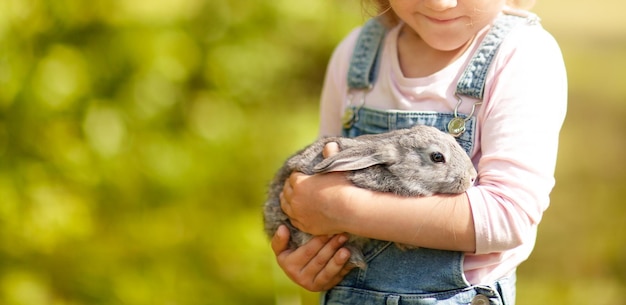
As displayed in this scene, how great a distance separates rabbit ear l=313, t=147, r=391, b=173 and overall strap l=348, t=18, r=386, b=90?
355 millimetres

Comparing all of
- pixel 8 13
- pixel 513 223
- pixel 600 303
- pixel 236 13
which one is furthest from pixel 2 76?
pixel 600 303

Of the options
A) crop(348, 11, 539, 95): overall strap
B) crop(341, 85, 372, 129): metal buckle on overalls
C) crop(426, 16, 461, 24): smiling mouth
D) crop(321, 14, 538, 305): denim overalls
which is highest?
crop(426, 16, 461, 24): smiling mouth

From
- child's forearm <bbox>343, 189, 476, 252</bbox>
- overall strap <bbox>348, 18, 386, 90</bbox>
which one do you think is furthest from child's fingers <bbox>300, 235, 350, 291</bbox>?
overall strap <bbox>348, 18, 386, 90</bbox>

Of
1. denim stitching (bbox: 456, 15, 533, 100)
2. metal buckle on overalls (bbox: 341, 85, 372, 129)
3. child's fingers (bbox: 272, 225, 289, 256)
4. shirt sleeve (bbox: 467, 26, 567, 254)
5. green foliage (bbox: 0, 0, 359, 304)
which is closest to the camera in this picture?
shirt sleeve (bbox: 467, 26, 567, 254)

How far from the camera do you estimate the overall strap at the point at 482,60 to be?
1980 millimetres

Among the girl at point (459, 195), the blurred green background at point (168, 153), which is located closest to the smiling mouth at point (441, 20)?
the girl at point (459, 195)

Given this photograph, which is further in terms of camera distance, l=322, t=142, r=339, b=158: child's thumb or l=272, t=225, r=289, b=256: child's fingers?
l=272, t=225, r=289, b=256: child's fingers

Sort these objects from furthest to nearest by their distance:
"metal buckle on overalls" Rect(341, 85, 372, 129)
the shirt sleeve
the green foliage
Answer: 1. the green foliage
2. "metal buckle on overalls" Rect(341, 85, 372, 129)
3. the shirt sleeve

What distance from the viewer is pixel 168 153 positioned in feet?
11.6

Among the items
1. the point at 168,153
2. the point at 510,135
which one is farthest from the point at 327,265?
the point at 168,153

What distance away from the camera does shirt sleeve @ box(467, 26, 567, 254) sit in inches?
73.2

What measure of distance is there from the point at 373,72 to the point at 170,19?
1543 millimetres

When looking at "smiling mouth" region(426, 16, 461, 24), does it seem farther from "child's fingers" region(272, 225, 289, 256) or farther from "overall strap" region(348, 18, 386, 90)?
"child's fingers" region(272, 225, 289, 256)

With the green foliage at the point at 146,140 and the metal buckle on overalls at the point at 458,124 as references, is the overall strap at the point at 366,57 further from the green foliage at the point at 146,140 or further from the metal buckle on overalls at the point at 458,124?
the green foliage at the point at 146,140
